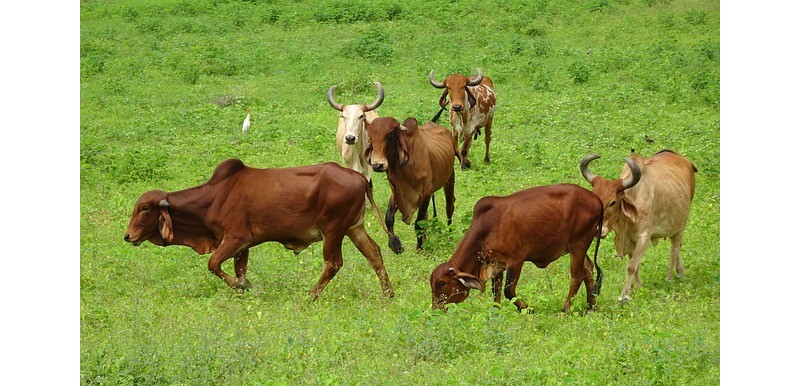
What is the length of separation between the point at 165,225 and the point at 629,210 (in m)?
4.42

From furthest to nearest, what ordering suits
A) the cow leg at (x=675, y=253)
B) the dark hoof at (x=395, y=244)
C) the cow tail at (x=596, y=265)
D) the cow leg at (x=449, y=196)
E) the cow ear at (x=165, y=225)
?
the cow leg at (x=449, y=196) → the dark hoof at (x=395, y=244) → the cow leg at (x=675, y=253) → the cow ear at (x=165, y=225) → the cow tail at (x=596, y=265)

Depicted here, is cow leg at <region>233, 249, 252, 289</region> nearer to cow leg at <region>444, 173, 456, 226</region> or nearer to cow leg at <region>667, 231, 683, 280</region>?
cow leg at <region>444, 173, 456, 226</region>

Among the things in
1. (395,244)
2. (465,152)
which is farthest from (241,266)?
(465,152)

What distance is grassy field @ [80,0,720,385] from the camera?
8.29m

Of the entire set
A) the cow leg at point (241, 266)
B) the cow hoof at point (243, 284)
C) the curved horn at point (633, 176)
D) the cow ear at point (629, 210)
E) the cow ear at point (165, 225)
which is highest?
the curved horn at point (633, 176)

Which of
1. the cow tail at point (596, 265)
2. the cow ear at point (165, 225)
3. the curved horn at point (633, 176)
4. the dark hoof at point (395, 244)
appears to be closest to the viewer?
the cow tail at point (596, 265)

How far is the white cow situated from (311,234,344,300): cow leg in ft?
9.55

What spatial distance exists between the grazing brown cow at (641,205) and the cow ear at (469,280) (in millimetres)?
1497

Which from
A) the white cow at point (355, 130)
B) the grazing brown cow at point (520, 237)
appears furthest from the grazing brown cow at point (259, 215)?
the white cow at point (355, 130)

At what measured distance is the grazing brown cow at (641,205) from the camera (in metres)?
10.2

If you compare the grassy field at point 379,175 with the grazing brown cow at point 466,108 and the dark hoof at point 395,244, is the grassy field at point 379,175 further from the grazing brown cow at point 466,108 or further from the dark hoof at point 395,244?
the grazing brown cow at point 466,108

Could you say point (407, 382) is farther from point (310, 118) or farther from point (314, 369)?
point (310, 118)

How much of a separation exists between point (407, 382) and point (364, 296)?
277 centimetres

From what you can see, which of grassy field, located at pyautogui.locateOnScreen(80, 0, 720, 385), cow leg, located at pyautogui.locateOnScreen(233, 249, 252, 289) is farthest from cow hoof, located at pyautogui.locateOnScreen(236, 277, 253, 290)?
grassy field, located at pyautogui.locateOnScreen(80, 0, 720, 385)
